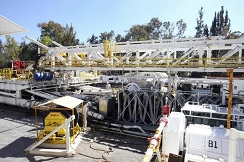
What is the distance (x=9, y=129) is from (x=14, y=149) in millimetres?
3041

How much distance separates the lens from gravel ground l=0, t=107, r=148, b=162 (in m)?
7.75

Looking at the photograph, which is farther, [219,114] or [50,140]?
[50,140]

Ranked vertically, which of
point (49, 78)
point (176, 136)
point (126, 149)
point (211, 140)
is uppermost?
point (49, 78)

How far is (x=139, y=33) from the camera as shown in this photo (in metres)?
61.2

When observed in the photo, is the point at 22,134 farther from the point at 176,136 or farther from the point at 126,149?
the point at 176,136

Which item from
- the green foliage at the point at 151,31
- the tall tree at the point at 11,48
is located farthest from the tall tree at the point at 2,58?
the green foliage at the point at 151,31

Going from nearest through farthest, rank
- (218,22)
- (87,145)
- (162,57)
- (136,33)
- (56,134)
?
(56,134) < (87,145) < (162,57) < (218,22) < (136,33)

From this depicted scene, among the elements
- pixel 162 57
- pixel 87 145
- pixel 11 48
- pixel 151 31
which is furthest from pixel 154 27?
pixel 87 145

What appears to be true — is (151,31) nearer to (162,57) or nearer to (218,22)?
(218,22)

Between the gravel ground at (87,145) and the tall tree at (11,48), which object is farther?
the tall tree at (11,48)

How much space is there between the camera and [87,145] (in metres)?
9.05

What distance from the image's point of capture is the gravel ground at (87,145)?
7754mm

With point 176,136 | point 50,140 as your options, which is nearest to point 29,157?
point 50,140

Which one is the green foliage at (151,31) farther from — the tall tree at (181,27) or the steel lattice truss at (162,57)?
the steel lattice truss at (162,57)
